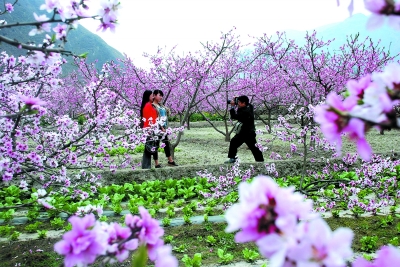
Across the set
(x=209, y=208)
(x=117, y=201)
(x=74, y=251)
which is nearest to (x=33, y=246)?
(x=117, y=201)

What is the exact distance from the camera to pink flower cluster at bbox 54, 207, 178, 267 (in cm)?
69

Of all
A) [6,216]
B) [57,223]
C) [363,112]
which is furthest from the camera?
[6,216]

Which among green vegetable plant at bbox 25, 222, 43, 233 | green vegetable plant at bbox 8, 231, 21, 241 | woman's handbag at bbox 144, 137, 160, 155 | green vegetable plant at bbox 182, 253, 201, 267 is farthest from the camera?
woman's handbag at bbox 144, 137, 160, 155

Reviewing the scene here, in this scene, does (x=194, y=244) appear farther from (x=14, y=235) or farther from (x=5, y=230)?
(x=5, y=230)

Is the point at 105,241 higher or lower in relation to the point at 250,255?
higher

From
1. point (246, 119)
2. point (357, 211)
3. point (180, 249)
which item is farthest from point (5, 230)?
point (246, 119)

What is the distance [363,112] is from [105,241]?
0.57 metres

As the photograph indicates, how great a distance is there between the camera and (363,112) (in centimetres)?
63

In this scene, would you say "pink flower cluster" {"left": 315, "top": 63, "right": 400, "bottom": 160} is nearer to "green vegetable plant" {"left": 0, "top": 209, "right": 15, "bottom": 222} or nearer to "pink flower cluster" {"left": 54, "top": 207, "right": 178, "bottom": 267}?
"pink flower cluster" {"left": 54, "top": 207, "right": 178, "bottom": 267}

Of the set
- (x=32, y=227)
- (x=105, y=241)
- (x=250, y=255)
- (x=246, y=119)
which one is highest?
(x=246, y=119)

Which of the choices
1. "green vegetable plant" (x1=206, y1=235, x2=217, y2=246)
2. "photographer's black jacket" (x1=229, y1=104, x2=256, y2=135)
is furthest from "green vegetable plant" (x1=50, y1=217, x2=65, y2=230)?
"photographer's black jacket" (x1=229, y1=104, x2=256, y2=135)

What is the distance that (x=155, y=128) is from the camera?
5922 mm

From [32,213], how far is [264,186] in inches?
180

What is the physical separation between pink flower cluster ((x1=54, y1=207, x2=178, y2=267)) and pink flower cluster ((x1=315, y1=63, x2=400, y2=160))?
400 millimetres
